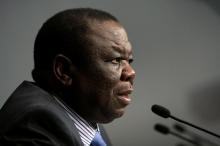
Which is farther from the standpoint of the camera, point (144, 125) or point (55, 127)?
point (144, 125)

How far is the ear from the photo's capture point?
0.71 meters

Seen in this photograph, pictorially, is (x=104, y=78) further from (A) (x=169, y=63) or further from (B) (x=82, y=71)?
(A) (x=169, y=63)

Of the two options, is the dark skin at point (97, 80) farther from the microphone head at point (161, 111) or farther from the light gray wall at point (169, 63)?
the light gray wall at point (169, 63)

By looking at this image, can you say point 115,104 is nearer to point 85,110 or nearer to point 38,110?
point 85,110

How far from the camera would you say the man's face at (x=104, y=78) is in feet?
2.30

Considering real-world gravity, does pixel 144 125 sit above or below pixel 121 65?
below

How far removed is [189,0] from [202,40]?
211 millimetres

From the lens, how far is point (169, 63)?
5.77 feet

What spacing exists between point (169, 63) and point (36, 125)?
4.07ft

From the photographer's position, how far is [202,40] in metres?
1.79

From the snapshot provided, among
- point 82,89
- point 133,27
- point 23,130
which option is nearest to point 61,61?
point 82,89

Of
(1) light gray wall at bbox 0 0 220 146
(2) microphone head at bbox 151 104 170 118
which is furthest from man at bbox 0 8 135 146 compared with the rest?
(1) light gray wall at bbox 0 0 220 146

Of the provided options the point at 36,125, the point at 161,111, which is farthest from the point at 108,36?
the point at 161,111

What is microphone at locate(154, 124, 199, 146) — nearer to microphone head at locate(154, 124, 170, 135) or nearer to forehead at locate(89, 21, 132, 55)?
microphone head at locate(154, 124, 170, 135)
